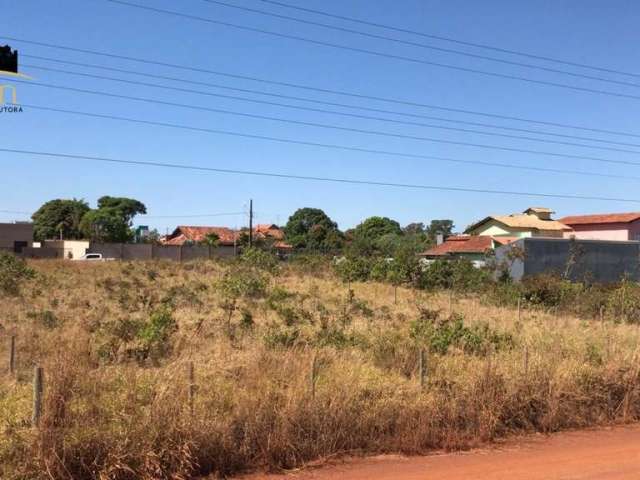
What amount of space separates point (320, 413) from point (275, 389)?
56cm

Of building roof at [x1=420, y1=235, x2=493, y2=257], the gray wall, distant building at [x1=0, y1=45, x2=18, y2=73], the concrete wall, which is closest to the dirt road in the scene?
distant building at [x1=0, y1=45, x2=18, y2=73]

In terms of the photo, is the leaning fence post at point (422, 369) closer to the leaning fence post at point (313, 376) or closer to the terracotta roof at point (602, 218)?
the leaning fence post at point (313, 376)

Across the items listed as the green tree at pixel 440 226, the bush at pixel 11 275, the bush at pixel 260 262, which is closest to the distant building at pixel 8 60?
the bush at pixel 11 275

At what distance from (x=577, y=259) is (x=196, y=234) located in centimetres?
6700

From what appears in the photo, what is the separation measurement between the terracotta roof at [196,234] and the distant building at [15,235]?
27.6 metres

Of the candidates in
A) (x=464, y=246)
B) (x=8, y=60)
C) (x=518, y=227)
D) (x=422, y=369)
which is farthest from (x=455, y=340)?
(x=518, y=227)

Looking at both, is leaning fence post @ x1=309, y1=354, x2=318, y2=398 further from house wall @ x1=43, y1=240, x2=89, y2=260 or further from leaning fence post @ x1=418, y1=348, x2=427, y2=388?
house wall @ x1=43, y1=240, x2=89, y2=260

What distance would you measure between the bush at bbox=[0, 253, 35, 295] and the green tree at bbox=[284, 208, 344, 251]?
65017 millimetres

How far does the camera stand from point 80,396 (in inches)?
237

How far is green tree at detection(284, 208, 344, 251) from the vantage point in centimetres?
9731

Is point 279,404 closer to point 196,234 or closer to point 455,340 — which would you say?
point 455,340

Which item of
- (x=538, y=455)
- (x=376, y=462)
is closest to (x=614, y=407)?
(x=538, y=455)

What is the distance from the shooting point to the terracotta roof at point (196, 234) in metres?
97.1

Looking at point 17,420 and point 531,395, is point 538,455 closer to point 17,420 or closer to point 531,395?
point 531,395
